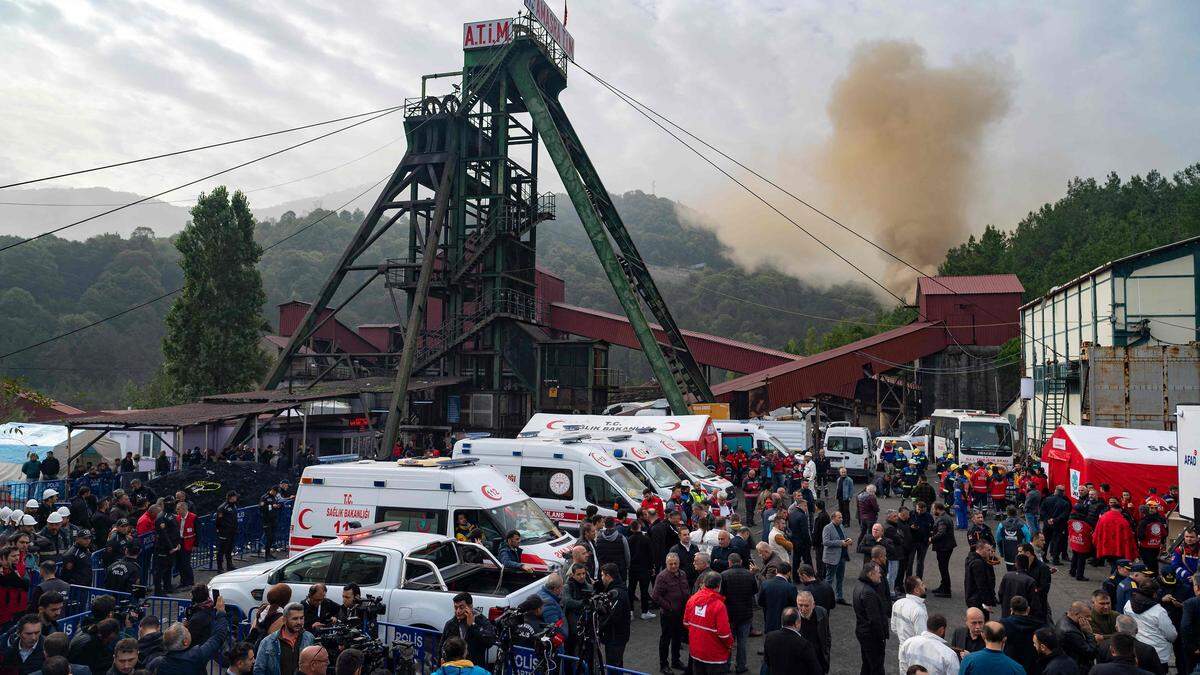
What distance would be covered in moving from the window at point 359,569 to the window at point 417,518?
2.49m

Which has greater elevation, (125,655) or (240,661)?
(125,655)

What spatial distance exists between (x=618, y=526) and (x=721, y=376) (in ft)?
390

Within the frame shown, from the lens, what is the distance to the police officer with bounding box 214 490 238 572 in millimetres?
15047

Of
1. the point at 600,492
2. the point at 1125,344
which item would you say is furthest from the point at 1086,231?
the point at 600,492

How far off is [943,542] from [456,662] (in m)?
9.77

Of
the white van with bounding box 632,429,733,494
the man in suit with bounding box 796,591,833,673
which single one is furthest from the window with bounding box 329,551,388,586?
the white van with bounding box 632,429,733,494

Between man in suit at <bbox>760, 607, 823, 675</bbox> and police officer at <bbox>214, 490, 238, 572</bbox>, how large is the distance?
12178mm

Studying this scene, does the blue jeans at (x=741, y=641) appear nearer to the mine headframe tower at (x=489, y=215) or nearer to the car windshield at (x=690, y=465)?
the car windshield at (x=690, y=465)

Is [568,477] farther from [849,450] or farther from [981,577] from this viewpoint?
[849,450]

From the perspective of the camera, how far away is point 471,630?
24.8ft

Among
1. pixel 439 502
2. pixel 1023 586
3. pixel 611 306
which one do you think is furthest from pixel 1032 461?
pixel 611 306

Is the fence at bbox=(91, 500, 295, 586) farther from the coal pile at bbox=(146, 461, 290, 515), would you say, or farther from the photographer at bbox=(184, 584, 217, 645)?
the photographer at bbox=(184, 584, 217, 645)

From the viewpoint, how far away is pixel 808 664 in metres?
6.91

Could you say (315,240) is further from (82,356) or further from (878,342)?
(878,342)
